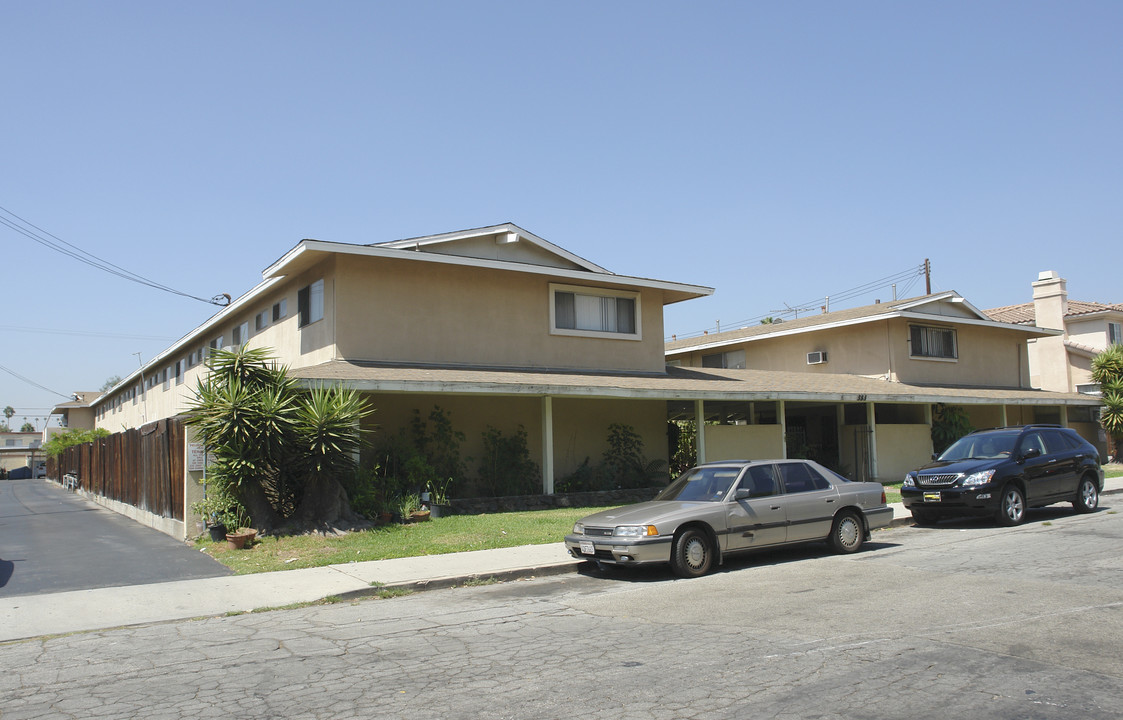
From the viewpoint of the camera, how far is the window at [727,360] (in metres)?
33.1

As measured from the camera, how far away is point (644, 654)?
6828mm

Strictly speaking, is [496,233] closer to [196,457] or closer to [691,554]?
[196,457]

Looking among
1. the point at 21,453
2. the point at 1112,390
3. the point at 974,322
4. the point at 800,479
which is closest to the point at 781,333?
the point at 974,322

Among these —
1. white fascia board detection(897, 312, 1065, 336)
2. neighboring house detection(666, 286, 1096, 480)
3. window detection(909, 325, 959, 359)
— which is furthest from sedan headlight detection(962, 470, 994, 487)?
window detection(909, 325, 959, 359)

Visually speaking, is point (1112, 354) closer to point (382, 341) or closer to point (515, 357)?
point (515, 357)

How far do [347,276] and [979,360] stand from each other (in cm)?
2377

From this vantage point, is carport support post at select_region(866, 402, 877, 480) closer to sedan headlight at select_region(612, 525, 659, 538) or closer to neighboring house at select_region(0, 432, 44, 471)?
sedan headlight at select_region(612, 525, 659, 538)

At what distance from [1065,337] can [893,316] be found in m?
17.1

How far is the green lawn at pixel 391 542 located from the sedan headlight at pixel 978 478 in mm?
6999

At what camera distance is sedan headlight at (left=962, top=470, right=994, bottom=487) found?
579 inches

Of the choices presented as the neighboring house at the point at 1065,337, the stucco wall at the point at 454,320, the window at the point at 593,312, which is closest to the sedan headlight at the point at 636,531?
the stucco wall at the point at 454,320

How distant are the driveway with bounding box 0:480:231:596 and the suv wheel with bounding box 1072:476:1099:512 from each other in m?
15.2

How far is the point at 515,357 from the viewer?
68.0ft

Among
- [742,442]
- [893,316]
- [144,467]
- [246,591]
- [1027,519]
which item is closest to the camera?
[246,591]
